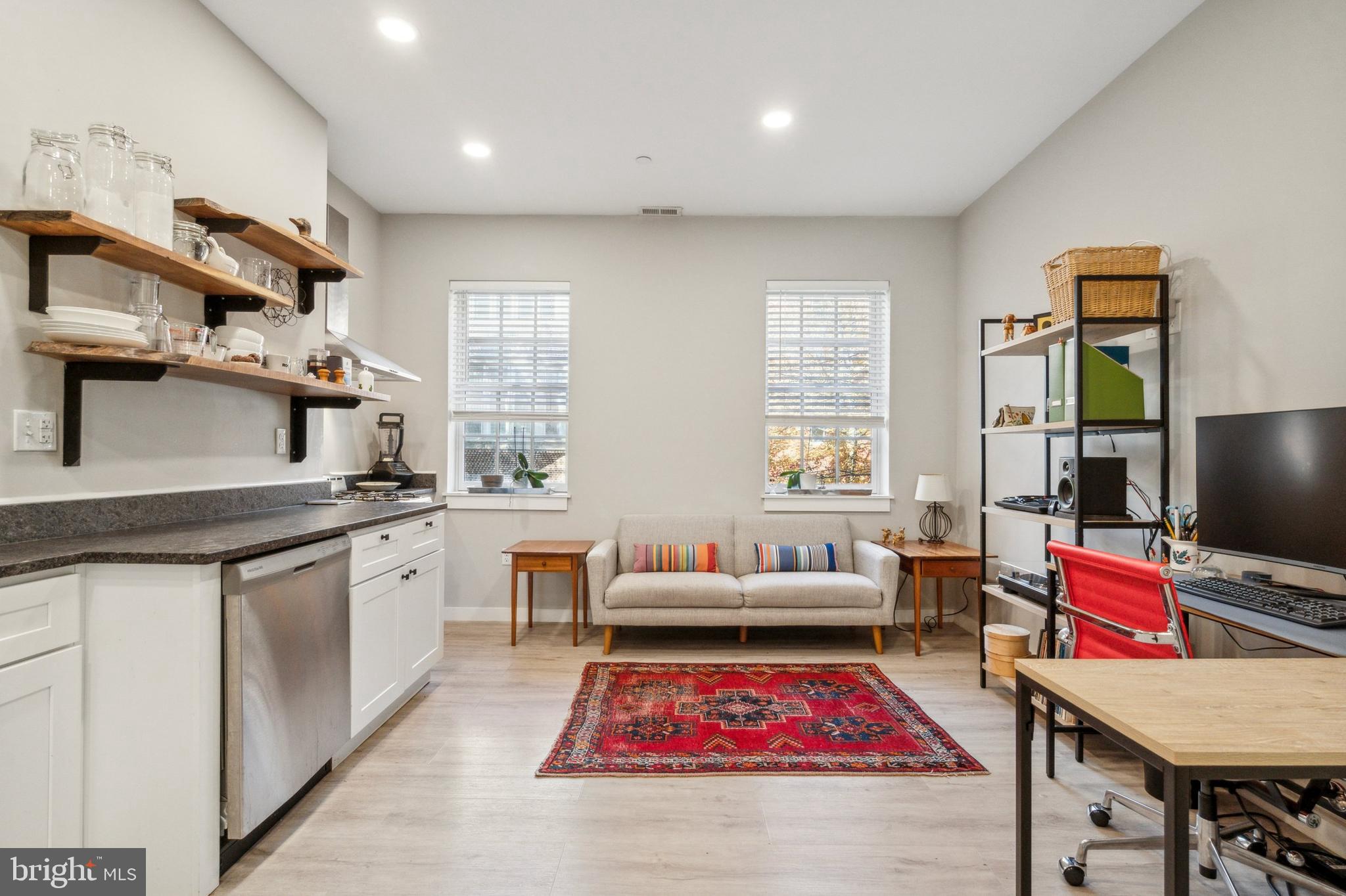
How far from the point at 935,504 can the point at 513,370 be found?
126 inches

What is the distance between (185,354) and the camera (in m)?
1.94

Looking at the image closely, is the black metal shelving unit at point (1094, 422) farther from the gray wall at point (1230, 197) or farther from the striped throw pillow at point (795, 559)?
the striped throw pillow at point (795, 559)

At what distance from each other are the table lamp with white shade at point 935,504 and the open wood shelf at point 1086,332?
122 cm

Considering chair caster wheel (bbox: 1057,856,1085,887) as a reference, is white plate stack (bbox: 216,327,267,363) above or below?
above

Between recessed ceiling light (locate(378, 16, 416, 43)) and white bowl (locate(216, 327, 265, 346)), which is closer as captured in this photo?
white bowl (locate(216, 327, 265, 346))

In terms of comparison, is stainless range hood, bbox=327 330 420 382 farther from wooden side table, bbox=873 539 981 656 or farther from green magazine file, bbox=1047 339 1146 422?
green magazine file, bbox=1047 339 1146 422

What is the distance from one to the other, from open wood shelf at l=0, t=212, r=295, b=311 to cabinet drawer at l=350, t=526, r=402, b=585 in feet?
3.39

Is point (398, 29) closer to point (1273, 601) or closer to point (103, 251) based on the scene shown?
→ point (103, 251)

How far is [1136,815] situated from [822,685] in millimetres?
1426

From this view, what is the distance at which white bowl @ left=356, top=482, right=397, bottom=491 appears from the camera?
367 cm

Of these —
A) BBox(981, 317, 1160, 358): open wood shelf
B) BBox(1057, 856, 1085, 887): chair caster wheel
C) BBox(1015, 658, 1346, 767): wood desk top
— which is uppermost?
BBox(981, 317, 1160, 358): open wood shelf

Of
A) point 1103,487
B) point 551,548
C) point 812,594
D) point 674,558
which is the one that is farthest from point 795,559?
point 1103,487

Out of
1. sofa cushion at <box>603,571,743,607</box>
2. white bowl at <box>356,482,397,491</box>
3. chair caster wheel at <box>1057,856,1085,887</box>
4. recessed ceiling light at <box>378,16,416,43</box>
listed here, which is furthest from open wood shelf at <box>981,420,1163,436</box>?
white bowl at <box>356,482,397,491</box>

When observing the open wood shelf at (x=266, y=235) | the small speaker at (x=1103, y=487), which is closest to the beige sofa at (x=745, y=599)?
the small speaker at (x=1103, y=487)
